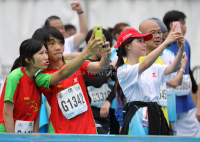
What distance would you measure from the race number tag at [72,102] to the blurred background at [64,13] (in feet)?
13.8

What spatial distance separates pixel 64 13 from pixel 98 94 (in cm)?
334

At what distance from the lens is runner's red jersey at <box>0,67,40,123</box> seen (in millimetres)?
3670

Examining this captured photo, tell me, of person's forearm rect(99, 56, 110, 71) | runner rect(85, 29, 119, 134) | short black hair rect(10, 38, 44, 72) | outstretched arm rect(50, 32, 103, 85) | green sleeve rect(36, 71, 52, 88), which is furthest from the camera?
runner rect(85, 29, 119, 134)

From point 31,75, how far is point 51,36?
44 centimetres

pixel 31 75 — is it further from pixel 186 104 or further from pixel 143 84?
pixel 186 104

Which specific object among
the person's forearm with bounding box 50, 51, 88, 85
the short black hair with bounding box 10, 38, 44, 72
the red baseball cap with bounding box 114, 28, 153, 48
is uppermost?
the red baseball cap with bounding box 114, 28, 153, 48

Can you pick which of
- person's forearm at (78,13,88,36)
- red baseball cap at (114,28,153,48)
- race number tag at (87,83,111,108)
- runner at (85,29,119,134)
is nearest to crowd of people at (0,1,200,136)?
red baseball cap at (114,28,153,48)

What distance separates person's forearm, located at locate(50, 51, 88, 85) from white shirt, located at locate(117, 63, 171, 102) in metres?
0.52

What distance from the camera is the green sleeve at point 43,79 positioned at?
371 cm

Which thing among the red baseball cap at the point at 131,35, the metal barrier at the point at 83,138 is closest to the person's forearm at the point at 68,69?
the red baseball cap at the point at 131,35

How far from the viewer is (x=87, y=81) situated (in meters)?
4.93

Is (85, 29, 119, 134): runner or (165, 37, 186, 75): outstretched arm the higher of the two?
(165, 37, 186, 75): outstretched arm

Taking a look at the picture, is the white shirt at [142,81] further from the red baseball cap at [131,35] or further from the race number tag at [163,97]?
the race number tag at [163,97]

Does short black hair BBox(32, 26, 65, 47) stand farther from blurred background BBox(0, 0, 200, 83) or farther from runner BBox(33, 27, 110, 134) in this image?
blurred background BBox(0, 0, 200, 83)
